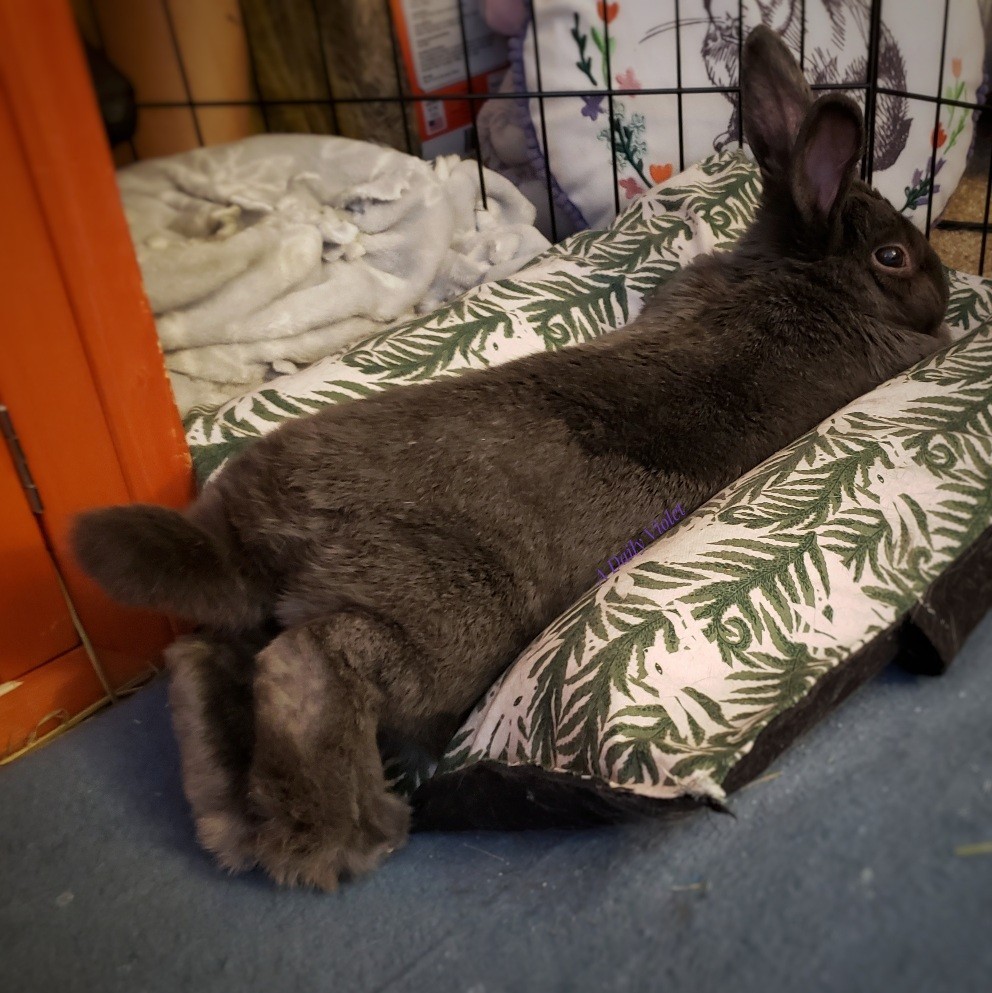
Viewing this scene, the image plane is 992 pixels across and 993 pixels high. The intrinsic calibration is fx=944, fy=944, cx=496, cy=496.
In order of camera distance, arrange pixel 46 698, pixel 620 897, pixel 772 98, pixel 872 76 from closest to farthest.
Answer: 1. pixel 620 897
2. pixel 46 698
3. pixel 772 98
4. pixel 872 76

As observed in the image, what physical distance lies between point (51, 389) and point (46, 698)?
0.33 metres

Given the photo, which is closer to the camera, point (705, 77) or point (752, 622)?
point (752, 622)

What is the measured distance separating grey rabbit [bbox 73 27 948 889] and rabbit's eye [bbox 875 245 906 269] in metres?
0.12

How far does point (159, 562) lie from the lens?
750 mm

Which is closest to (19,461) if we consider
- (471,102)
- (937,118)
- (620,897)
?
(620,897)

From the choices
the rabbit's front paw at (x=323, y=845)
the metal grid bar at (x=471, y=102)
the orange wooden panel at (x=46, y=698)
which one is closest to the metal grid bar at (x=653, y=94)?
the metal grid bar at (x=471, y=102)

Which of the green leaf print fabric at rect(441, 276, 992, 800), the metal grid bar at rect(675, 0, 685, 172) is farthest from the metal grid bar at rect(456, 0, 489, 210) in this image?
the green leaf print fabric at rect(441, 276, 992, 800)

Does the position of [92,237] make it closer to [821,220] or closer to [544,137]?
[821,220]

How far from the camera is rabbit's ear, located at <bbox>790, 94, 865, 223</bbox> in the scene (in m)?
0.95

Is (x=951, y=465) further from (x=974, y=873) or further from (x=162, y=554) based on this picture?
(x=162, y=554)

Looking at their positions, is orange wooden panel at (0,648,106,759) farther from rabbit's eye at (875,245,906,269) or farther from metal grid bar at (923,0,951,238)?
metal grid bar at (923,0,951,238)

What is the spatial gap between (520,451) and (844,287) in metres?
0.46

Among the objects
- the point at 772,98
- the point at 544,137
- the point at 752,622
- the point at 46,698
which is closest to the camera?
the point at 752,622

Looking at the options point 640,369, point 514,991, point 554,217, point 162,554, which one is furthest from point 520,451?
point 554,217
